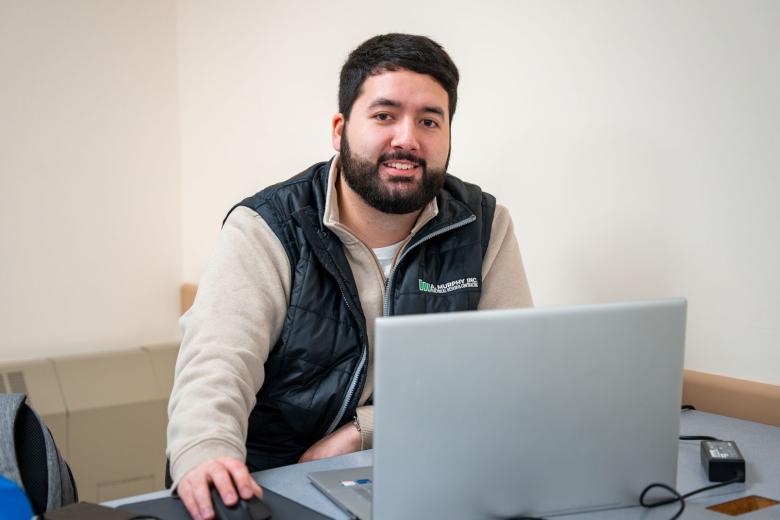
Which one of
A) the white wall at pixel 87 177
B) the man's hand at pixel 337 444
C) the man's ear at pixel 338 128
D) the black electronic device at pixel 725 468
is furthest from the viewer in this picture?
the white wall at pixel 87 177

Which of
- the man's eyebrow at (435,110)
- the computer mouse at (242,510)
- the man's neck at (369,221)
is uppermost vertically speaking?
the man's eyebrow at (435,110)

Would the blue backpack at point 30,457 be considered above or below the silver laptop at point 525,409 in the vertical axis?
below

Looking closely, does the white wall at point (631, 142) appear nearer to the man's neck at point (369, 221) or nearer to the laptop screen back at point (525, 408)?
the man's neck at point (369, 221)

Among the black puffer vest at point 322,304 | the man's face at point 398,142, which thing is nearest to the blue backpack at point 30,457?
the black puffer vest at point 322,304

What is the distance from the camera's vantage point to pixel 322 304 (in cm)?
152

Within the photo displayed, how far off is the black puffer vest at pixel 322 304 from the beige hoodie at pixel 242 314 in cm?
3

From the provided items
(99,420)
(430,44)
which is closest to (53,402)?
(99,420)

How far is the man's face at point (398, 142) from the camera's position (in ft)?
5.20

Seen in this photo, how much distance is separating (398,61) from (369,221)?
320 mm

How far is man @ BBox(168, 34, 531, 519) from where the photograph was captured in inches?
58.4

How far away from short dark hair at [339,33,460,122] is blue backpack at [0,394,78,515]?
2.78 feet

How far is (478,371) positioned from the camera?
34.8 inches

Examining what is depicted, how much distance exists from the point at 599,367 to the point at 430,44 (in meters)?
0.90

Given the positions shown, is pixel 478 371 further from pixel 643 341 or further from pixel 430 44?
pixel 430 44
